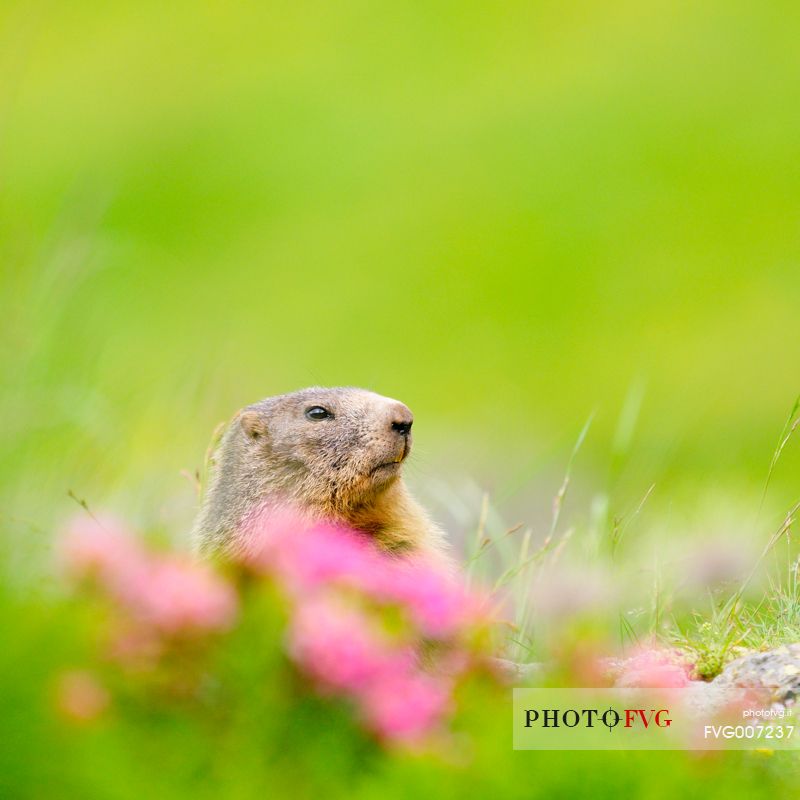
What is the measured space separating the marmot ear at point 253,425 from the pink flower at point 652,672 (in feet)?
8.01

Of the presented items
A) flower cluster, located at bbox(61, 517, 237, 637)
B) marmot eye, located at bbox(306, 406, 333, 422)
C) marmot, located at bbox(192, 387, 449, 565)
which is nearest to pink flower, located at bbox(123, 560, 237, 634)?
flower cluster, located at bbox(61, 517, 237, 637)

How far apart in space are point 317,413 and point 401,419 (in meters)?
0.61

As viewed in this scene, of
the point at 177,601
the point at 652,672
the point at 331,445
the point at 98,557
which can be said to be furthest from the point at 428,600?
the point at 331,445

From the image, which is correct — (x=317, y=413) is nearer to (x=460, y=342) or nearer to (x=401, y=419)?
(x=401, y=419)

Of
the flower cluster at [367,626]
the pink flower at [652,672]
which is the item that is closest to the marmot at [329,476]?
the pink flower at [652,672]

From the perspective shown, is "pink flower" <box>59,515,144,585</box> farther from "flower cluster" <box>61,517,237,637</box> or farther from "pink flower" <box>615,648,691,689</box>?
"pink flower" <box>615,648,691,689</box>

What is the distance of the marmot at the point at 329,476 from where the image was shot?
6.07 m

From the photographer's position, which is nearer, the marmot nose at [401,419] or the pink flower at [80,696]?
the pink flower at [80,696]

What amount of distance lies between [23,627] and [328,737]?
782mm

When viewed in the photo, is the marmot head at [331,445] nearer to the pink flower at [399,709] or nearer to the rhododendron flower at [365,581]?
the rhododendron flower at [365,581]

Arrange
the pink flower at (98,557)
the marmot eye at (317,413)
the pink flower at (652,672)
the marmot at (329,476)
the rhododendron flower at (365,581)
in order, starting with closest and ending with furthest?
the pink flower at (98,557)
the rhododendron flower at (365,581)
the pink flower at (652,672)
the marmot at (329,476)
the marmot eye at (317,413)

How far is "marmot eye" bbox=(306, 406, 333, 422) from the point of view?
6.60 m

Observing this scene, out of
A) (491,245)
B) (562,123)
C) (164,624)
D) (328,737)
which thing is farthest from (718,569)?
(562,123)

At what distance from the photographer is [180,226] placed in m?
34.7
